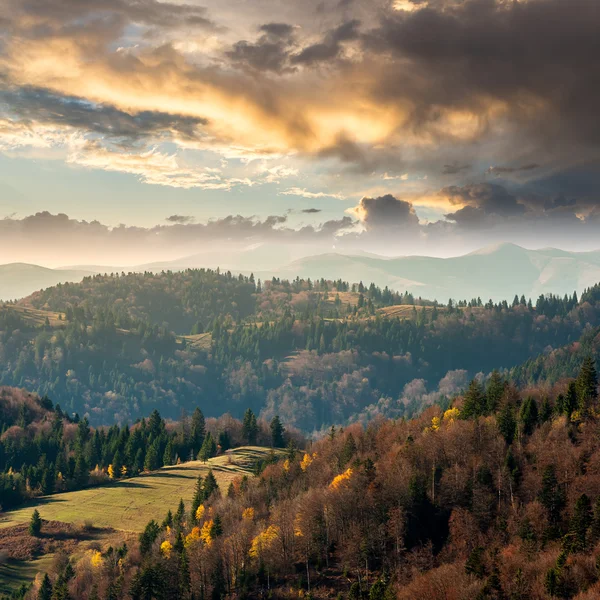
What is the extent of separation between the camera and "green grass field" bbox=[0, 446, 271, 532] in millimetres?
156750

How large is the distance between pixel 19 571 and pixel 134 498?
36.7 metres

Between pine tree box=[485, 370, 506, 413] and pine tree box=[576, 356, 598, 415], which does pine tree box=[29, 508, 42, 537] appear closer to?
pine tree box=[485, 370, 506, 413]

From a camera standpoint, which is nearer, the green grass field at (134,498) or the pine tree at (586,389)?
the pine tree at (586,389)

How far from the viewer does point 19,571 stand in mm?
136500

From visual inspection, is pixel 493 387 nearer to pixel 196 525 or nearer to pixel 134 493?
pixel 196 525

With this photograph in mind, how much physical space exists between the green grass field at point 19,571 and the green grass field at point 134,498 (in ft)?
52.4

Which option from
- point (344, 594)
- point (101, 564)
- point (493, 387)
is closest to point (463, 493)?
point (344, 594)

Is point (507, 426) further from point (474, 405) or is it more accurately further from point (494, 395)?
point (474, 405)

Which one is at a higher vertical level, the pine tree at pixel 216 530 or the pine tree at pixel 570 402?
the pine tree at pixel 570 402

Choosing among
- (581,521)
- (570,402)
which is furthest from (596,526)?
(570,402)

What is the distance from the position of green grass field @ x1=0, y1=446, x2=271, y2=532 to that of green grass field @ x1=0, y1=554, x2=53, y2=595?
16.0 m

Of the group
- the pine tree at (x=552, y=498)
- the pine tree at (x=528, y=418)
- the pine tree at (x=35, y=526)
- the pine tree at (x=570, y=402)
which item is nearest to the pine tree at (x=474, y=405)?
the pine tree at (x=528, y=418)

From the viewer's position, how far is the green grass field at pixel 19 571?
130 metres

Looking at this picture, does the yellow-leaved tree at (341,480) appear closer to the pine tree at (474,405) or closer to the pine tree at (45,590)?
the pine tree at (474,405)
